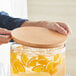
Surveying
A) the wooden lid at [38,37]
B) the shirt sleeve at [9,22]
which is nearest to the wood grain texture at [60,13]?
the shirt sleeve at [9,22]

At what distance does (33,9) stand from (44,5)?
0.06 m

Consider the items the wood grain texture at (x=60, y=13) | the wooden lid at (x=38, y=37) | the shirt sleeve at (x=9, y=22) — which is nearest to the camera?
the wooden lid at (x=38, y=37)

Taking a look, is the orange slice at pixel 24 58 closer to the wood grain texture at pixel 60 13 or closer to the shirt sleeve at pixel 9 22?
the shirt sleeve at pixel 9 22

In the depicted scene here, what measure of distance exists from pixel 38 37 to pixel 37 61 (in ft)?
0.18

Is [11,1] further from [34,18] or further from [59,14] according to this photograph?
[59,14]

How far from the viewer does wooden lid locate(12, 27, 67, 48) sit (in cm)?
35

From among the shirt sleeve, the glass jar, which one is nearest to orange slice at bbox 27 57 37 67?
the glass jar

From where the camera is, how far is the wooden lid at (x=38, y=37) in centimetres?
35

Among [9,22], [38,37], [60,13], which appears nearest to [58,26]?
[38,37]

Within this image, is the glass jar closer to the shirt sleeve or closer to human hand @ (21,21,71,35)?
human hand @ (21,21,71,35)

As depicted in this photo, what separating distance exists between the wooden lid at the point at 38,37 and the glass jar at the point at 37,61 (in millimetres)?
27

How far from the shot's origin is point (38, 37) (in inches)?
14.5

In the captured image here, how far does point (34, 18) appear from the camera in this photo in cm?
103

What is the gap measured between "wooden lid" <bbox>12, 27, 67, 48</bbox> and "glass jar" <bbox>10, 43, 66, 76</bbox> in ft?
0.09
